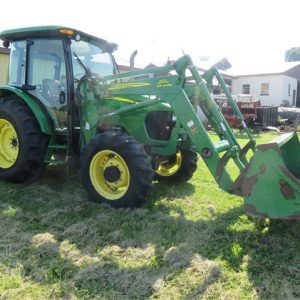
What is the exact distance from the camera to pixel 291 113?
23.8 meters

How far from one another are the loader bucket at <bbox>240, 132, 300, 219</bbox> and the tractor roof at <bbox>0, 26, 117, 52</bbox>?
3.15 metres

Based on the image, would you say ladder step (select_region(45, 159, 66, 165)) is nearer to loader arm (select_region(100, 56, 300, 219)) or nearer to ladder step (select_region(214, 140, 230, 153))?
loader arm (select_region(100, 56, 300, 219))

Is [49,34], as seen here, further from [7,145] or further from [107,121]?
[7,145]

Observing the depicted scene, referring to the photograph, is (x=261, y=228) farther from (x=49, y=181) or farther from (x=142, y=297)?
(x=49, y=181)

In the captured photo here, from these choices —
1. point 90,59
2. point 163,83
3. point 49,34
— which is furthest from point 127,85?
point 49,34

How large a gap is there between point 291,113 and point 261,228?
21.1 m

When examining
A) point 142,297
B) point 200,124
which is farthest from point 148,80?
point 142,297

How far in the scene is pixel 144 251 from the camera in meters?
3.68

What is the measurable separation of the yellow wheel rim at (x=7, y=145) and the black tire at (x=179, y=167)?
2184 mm

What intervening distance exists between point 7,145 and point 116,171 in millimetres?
2244

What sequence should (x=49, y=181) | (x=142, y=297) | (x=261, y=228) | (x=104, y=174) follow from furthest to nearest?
(x=49, y=181) < (x=104, y=174) < (x=261, y=228) < (x=142, y=297)

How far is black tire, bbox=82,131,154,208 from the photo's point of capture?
4.60 m

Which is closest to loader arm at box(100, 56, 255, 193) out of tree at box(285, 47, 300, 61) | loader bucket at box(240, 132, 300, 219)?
loader bucket at box(240, 132, 300, 219)

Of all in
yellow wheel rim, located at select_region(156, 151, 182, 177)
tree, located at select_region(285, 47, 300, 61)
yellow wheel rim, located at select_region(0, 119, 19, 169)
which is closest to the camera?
yellow wheel rim, located at select_region(0, 119, 19, 169)
